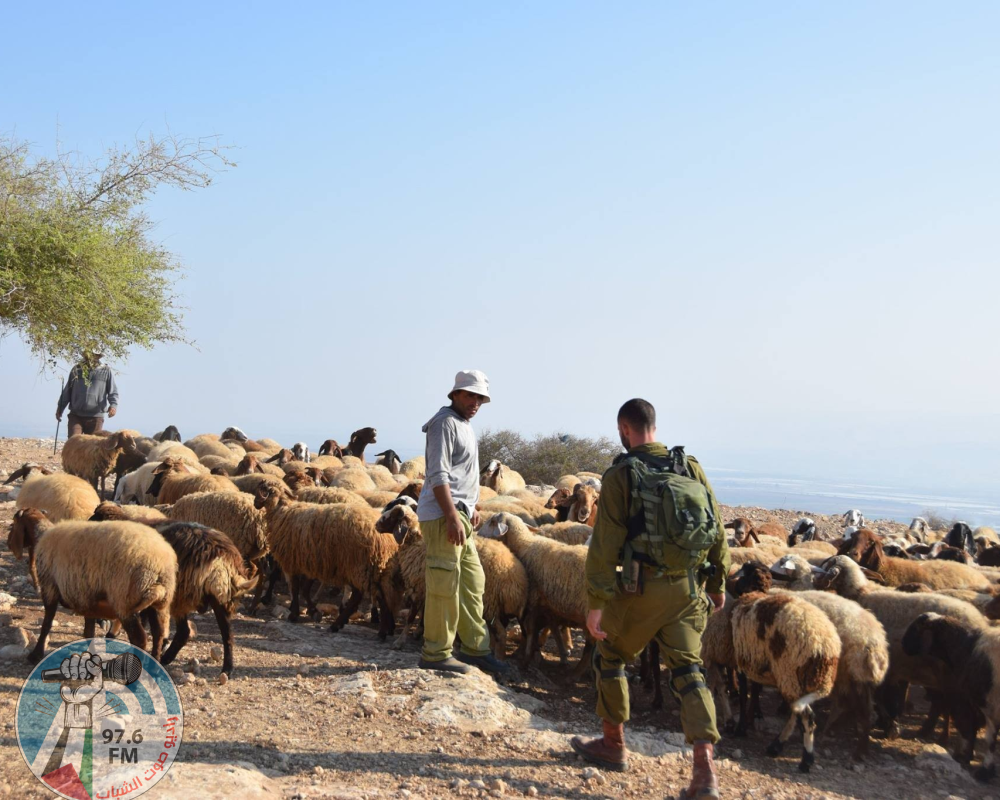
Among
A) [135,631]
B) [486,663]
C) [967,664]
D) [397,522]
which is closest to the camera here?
[135,631]

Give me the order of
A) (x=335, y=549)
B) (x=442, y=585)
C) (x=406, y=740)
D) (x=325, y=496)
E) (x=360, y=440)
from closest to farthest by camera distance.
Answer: (x=406, y=740) < (x=442, y=585) < (x=335, y=549) < (x=325, y=496) < (x=360, y=440)

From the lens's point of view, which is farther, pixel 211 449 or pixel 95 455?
pixel 211 449

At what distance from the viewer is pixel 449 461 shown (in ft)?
21.9

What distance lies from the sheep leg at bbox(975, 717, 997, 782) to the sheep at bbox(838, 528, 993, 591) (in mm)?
3438

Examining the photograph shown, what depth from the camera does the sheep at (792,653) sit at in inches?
252

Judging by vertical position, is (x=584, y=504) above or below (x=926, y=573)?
above

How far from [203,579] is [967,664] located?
581 centimetres

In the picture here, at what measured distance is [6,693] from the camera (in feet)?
18.3

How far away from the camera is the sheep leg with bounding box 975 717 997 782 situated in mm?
6621

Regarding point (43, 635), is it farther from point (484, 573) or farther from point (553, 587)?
point (553, 587)

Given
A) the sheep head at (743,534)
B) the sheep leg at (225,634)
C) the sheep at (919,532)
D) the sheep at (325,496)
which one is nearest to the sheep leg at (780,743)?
the sheep leg at (225,634)

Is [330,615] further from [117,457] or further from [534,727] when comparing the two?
[117,457]

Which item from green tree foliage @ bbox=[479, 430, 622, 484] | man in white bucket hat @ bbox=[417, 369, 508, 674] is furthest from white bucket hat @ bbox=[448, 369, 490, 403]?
A: green tree foliage @ bbox=[479, 430, 622, 484]

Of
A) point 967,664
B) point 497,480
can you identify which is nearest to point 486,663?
point 967,664
